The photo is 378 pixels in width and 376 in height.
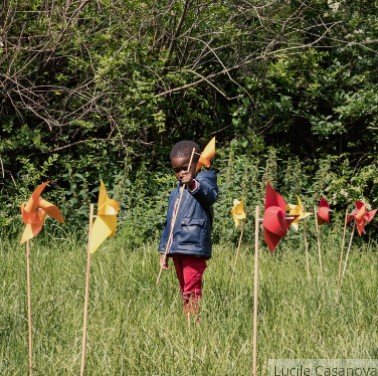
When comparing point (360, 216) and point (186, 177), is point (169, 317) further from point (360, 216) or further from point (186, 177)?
point (360, 216)

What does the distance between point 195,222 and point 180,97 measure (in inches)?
160

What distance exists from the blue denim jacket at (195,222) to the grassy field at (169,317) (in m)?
0.27

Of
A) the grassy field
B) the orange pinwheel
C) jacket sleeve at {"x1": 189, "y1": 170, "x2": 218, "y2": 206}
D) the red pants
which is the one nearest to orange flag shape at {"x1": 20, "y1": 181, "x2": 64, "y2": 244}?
the grassy field

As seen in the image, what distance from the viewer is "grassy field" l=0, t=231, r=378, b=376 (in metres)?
3.65

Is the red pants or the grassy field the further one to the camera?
the red pants

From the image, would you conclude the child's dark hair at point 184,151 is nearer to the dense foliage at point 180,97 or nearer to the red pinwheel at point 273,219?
the red pinwheel at point 273,219

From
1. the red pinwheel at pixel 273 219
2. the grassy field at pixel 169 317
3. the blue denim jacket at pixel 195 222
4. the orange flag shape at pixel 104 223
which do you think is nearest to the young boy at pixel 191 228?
the blue denim jacket at pixel 195 222

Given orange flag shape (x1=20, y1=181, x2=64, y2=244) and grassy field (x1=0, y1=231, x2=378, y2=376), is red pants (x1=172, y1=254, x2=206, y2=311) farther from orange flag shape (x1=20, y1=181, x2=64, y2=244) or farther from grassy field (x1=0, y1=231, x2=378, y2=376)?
orange flag shape (x1=20, y1=181, x2=64, y2=244)

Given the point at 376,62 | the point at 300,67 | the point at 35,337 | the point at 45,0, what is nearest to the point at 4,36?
the point at 45,0

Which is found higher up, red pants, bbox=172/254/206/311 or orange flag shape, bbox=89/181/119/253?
orange flag shape, bbox=89/181/119/253

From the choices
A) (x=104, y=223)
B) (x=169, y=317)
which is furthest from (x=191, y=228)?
(x=104, y=223)

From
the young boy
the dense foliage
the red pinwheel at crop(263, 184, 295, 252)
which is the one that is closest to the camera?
the red pinwheel at crop(263, 184, 295, 252)

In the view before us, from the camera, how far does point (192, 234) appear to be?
4.73 m

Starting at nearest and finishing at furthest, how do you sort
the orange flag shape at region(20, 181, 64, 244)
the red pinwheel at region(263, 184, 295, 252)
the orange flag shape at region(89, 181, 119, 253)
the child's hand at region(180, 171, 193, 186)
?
1. the orange flag shape at region(89, 181, 119, 253)
2. the red pinwheel at region(263, 184, 295, 252)
3. the orange flag shape at region(20, 181, 64, 244)
4. the child's hand at region(180, 171, 193, 186)
